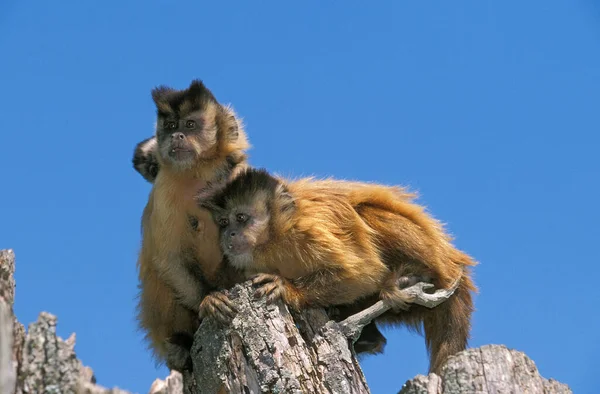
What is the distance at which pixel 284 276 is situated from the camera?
8.11 metres

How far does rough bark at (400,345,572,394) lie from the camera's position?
5.86 m

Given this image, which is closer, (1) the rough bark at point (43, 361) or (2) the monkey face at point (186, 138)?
(1) the rough bark at point (43, 361)

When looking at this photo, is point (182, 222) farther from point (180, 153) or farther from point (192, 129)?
point (192, 129)

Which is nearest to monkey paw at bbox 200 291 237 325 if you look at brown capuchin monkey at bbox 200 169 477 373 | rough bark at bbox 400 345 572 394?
brown capuchin monkey at bbox 200 169 477 373

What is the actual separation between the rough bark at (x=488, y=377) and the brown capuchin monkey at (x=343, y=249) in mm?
1944

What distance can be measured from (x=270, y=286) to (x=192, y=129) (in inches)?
79.5

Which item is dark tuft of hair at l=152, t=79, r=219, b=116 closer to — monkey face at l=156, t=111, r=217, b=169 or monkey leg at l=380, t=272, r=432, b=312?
monkey face at l=156, t=111, r=217, b=169

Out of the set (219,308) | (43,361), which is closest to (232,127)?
(219,308)

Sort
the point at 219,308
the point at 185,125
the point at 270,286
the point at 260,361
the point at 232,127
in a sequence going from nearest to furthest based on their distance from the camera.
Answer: the point at 260,361
the point at 219,308
the point at 270,286
the point at 185,125
the point at 232,127

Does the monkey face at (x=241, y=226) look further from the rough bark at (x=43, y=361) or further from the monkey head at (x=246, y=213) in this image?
the rough bark at (x=43, y=361)

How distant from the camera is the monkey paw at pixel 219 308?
7.18 m

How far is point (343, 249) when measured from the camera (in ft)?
26.7

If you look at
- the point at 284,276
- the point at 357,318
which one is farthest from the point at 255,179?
the point at 357,318

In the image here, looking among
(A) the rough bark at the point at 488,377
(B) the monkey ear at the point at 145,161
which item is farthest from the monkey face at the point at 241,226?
(A) the rough bark at the point at 488,377
